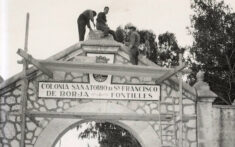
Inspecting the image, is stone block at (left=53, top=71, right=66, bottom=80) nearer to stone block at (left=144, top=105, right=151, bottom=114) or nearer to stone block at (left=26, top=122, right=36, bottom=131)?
stone block at (left=26, top=122, right=36, bottom=131)

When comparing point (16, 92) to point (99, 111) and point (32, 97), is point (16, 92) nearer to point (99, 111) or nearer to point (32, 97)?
point (32, 97)

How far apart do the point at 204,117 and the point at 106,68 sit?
3.05 meters

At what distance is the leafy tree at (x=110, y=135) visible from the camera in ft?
93.4

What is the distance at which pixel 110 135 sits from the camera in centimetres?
2873

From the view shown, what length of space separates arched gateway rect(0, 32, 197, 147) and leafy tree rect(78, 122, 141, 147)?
14.8 m

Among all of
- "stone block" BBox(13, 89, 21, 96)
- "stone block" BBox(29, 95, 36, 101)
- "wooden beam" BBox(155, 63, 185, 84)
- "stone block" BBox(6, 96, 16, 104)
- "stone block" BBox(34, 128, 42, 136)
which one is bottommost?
"stone block" BBox(34, 128, 42, 136)

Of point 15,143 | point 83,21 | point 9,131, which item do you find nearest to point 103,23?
point 83,21

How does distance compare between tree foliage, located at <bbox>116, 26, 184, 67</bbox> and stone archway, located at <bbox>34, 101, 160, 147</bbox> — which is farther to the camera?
tree foliage, located at <bbox>116, 26, 184, 67</bbox>

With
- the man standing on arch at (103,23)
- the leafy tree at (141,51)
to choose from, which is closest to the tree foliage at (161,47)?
the leafy tree at (141,51)

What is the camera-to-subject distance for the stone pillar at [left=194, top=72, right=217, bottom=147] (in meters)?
13.4

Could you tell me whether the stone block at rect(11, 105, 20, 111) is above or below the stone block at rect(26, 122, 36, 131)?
above

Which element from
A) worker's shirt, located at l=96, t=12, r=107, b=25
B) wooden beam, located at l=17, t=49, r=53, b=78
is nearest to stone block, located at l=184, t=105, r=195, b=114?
worker's shirt, located at l=96, t=12, r=107, b=25

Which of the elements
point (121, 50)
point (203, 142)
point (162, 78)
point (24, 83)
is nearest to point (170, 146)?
point (203, 142)

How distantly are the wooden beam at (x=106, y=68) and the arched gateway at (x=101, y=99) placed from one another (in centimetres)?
3
